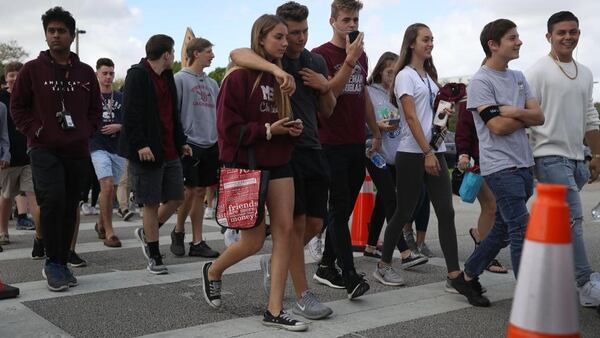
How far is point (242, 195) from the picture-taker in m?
3.89

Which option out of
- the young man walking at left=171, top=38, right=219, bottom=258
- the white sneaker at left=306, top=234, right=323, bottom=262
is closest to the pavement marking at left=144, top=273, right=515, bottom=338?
the white sneaker at left=306, top=234, right=323, bottom=262

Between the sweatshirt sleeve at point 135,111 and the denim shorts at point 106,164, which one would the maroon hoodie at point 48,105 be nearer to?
the sweatshirt sleeve at point 135,111

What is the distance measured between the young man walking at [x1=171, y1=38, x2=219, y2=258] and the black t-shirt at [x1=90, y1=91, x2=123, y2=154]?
1.30 m

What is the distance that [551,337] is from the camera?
2.01 meters

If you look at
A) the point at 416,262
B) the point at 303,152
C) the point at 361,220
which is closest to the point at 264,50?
the point at 303,152

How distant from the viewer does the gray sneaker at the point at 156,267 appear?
18.3ft

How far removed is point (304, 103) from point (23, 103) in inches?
89.0

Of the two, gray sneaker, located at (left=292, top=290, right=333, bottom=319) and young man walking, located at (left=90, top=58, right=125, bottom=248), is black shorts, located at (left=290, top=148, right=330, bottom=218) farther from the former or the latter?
young man walking, located at (left=90, top=58, right=125, bottom=248)

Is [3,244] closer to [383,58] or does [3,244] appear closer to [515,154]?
[383,58]

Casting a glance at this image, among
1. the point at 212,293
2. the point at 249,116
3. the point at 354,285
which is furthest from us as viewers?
the point at 354,285

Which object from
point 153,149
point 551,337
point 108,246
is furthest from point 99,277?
point 551,337

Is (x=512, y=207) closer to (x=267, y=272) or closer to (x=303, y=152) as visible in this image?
(x=303, y=152)

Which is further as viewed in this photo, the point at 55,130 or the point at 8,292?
the point at 55,130

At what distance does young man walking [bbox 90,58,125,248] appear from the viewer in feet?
23.7
